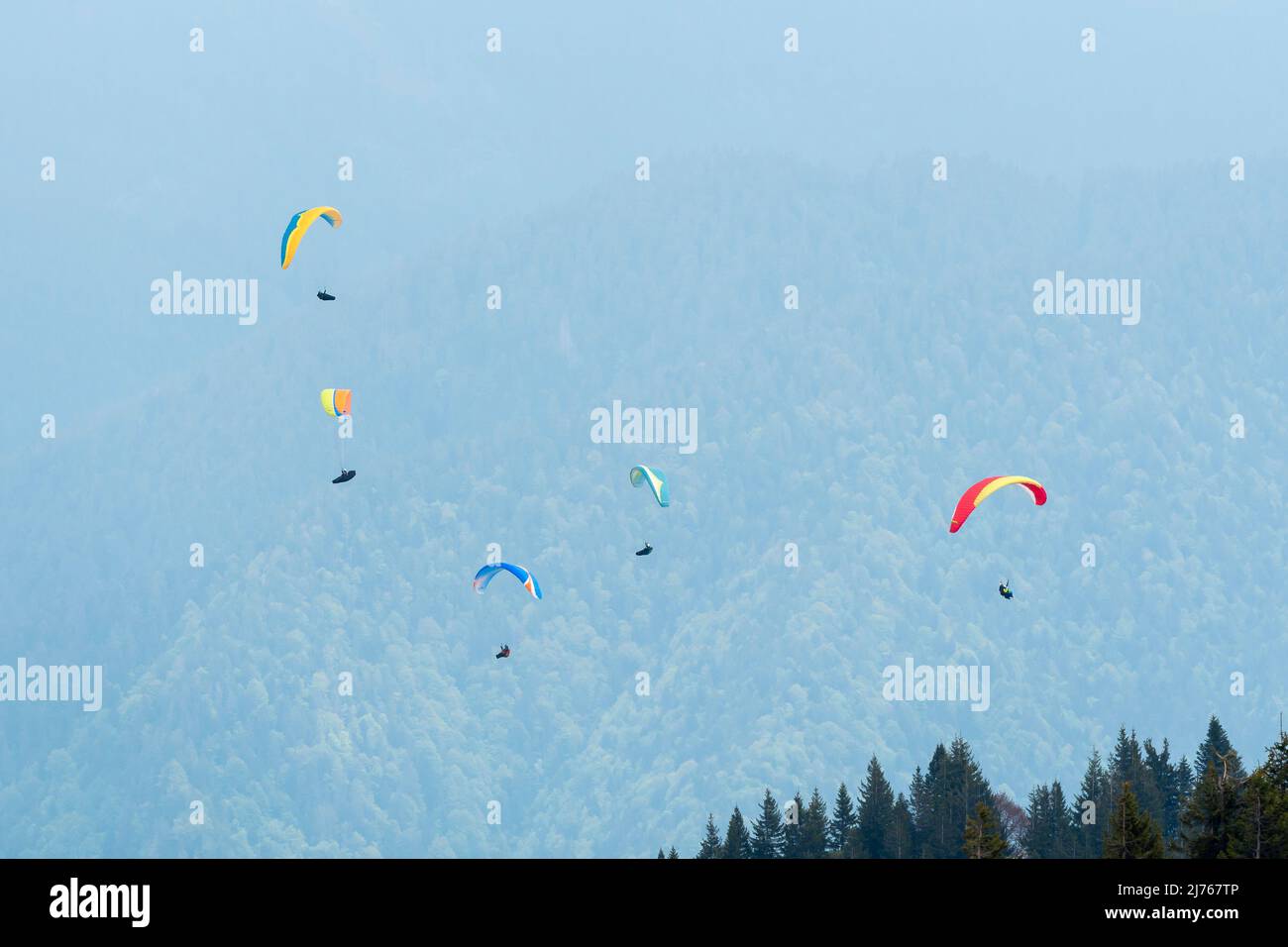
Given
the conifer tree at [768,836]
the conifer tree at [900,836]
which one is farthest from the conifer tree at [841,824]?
the conifer tree at [900,836]

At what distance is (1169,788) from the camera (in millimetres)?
108875

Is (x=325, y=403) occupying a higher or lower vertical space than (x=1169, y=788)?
higher

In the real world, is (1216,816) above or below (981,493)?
below

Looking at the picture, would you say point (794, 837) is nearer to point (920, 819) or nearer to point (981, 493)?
point (920, 819)

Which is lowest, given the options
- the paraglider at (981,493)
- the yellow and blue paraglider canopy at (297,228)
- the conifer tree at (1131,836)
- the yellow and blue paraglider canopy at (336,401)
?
the conifer tree at (1131,836)

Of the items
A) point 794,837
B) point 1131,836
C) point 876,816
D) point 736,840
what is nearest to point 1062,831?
point 876,816

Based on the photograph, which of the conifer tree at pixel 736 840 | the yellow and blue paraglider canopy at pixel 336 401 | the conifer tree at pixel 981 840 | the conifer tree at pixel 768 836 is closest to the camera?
the conifer tree at pixel 981 840

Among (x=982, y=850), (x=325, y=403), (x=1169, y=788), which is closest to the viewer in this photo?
(x=982, y=850)

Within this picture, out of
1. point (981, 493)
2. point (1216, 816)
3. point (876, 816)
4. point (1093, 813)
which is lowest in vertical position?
point (1216, 816)

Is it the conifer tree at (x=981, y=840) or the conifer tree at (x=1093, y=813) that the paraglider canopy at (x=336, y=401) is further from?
the conifer tree at (x=1093, y=813)

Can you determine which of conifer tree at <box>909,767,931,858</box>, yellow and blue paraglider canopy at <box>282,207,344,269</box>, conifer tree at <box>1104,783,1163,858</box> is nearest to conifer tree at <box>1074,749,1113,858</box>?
conifer tree at <box>909,767,931,858</box>
